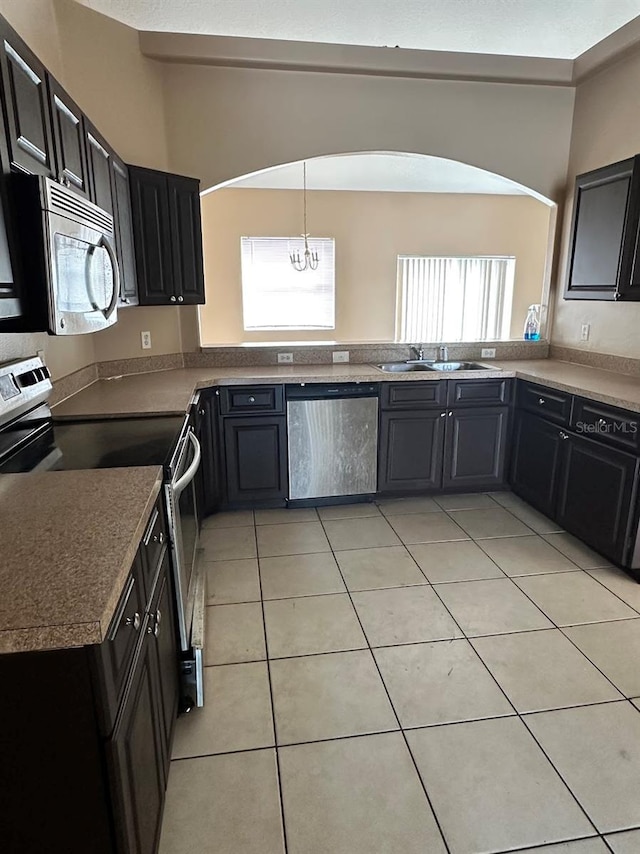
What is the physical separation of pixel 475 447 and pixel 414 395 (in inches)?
22.6

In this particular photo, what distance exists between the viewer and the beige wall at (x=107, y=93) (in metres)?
2.48

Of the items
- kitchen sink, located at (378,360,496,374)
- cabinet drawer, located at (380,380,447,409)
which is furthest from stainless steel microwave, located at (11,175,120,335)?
kitchen sink, located at (378,360,496,374)

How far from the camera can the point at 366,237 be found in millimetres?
6707

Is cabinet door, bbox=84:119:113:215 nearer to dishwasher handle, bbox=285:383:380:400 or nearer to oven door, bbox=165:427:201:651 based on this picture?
oven door, bbox=165:427:201:651

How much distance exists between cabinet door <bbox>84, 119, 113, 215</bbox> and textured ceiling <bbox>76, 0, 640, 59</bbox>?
973mm

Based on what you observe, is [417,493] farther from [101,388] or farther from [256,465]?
[101,388]

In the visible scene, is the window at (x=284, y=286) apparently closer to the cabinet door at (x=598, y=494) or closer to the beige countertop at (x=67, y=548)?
the cabinet door at (x=598, y=494)

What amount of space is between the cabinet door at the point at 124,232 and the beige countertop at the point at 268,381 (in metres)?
0.46

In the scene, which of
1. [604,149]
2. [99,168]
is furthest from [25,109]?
[604,149]

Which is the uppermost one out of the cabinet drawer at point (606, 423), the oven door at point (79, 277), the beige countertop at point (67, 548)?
the oven door at point (79, 277)

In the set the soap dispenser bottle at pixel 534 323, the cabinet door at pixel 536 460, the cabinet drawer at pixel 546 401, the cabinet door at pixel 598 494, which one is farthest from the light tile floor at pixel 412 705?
the soap dispenser bottle at pixel 534 323

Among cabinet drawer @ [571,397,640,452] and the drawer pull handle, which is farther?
cabinet drawer @ [571,397,640,452]

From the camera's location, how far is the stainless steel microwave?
4.41 feet

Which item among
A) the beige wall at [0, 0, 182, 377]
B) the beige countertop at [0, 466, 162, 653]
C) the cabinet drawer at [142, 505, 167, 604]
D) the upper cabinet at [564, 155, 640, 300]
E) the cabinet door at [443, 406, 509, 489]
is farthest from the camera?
the cabinet door at [443, 406, 509, 489]
